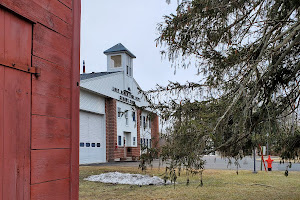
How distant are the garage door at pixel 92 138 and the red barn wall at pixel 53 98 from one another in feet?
52.0

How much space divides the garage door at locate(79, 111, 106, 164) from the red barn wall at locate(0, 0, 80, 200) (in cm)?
1585

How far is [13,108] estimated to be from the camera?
2395 millimetres

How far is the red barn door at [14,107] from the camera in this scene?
2.31m

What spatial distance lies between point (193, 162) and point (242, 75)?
5.75ft

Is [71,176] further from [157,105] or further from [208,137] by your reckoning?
[157,105]

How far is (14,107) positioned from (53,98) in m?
0.46

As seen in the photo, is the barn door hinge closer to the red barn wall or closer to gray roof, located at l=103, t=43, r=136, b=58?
the red barn wall

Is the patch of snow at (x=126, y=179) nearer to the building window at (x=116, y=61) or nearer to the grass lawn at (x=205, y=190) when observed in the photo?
the grass lawn at (x=205, y=190)

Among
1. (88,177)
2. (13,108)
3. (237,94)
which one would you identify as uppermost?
(237,94)

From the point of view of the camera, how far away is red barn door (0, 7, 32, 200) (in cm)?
231

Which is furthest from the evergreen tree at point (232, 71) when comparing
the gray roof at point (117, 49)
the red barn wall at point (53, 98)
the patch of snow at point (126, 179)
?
the gray roof at point (117, 49)

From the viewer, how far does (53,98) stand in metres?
2.83

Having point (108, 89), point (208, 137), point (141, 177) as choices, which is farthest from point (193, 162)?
point (108, 89)

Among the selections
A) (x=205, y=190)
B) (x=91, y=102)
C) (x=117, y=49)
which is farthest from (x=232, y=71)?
(x=117, y=49)
